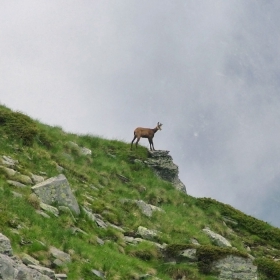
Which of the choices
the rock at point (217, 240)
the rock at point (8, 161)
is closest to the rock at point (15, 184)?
the rock at point (8, 161)

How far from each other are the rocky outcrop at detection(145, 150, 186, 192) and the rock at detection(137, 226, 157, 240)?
520 inches

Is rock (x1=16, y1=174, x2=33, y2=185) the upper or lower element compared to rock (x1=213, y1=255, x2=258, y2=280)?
upper

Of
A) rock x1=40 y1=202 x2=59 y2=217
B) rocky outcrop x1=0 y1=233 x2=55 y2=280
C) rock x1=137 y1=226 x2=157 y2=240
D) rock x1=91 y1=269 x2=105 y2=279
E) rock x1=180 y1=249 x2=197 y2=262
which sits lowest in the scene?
rocky outcrop x1=0 y1=233 x2=55 y2=280

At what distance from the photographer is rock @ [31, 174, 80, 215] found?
16.7m

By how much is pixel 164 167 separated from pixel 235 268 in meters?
16.6

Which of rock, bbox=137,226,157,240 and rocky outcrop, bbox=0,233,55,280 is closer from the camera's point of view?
rocky outcrop, bbox=0,233,55,280

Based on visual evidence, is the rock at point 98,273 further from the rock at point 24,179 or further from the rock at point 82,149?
A: the rock at point 82,149

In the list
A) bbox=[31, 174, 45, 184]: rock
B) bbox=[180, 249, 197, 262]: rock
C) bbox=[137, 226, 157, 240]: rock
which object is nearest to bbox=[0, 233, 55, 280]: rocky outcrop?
bbox=[180, 249, 197, 262]: rock

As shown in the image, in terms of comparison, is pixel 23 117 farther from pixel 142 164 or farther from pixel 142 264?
pixel 142 264

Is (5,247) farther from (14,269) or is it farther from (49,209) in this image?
(49,209)

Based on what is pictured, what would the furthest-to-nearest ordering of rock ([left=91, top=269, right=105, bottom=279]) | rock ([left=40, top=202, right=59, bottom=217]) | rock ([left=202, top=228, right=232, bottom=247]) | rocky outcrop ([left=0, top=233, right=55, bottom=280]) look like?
rock ([left=202, top=228, right=232, bottom=247]) → rock ([left=40, top=202, right=59, bottom=217]) → rock ([left=91, top=269, right=105, bottom=279]) → rocky outcrop ([left=0, top=233, right=55, bottom=280])

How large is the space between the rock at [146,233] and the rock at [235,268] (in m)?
Answer: 3.23

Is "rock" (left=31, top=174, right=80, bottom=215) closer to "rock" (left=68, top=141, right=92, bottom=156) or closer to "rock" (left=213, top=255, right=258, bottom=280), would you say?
"rock" (left=213, top=255, right=258, bottom=280)

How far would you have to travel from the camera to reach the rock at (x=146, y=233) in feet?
62.6
